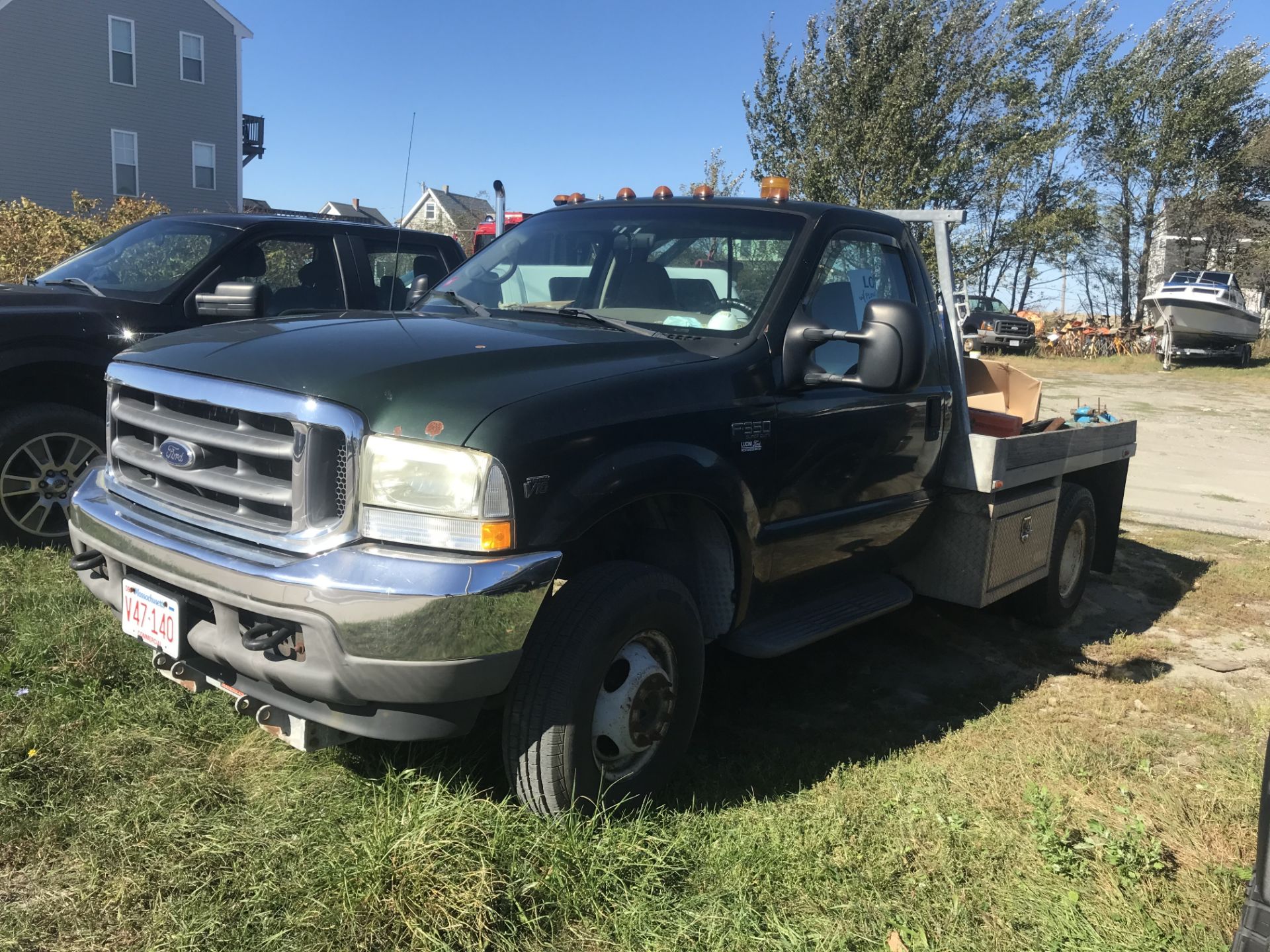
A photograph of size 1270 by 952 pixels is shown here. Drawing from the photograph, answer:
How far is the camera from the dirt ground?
30.6ft

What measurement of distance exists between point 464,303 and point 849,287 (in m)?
1.58

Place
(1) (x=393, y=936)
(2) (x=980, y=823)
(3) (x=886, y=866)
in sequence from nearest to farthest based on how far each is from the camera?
(1) (x=393, y=936) < (3) (x=886, y=866) < (2) (x=980, y=823)

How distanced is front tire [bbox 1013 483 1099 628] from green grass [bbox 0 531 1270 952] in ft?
4.08

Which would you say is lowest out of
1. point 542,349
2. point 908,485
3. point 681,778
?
point 681,778

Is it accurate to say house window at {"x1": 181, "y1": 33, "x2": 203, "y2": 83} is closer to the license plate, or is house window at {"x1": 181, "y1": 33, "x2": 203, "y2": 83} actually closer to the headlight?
the license plate

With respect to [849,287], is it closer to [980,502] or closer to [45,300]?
[980,502]

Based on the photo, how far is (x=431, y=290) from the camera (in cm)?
439

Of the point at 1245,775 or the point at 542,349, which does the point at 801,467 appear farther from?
the point at 1245,775

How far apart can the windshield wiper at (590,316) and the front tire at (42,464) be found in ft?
8.47

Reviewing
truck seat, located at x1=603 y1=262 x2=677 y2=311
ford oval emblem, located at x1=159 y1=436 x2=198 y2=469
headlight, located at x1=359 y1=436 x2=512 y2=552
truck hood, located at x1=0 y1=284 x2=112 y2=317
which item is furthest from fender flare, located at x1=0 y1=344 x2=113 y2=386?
headlight, located at x1=359 y1=436 x2=512 y2=552

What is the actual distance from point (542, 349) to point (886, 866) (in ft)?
6.01

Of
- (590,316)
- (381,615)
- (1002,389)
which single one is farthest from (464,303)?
(1002,389)

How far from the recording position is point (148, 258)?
19.2 ft

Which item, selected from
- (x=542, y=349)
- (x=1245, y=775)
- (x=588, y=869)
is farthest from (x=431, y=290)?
(x=1245, y=775)
